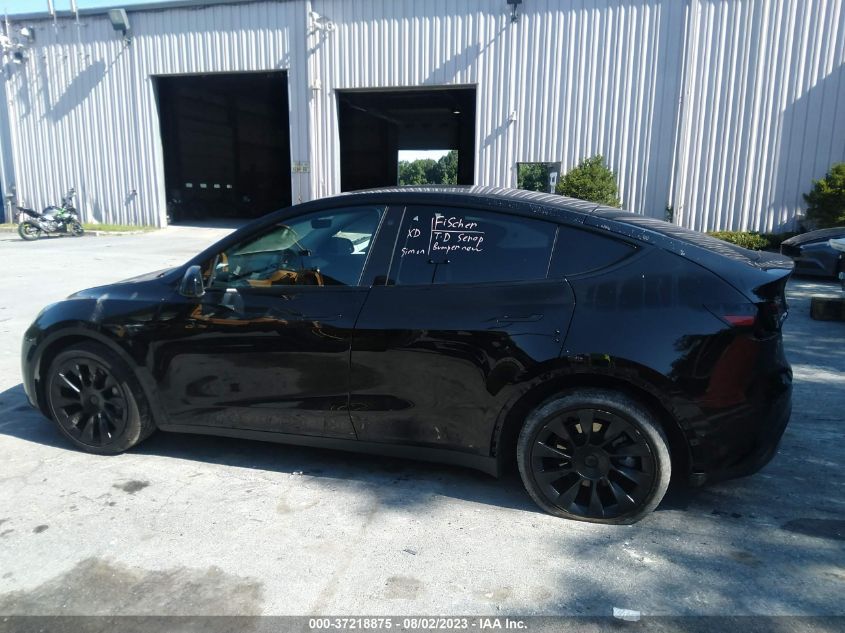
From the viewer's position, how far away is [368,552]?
296 cm

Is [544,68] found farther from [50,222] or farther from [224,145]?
[224,145]

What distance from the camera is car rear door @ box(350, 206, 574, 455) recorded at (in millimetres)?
3133

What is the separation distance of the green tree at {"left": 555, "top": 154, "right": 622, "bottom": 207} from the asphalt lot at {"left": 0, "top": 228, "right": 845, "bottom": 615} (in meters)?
11.0

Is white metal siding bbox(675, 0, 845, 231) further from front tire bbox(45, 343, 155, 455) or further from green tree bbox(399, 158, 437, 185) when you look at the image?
green tree bbox(399, 158, 437, 185)

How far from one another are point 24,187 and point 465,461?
23067mm

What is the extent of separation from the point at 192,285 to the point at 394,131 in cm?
3498

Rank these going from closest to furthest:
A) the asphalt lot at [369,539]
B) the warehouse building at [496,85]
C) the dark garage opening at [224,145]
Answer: the asphalt lot at [369,539]
the warehouse building at [496,85]
the dark garage opening at [224,145]

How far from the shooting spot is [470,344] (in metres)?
3.18

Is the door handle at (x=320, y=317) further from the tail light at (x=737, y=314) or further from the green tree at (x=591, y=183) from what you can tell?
the green tree at (x=591, y=183)

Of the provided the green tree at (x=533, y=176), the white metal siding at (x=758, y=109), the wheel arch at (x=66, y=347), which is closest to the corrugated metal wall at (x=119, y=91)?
the green tree at (x=533, y=176)

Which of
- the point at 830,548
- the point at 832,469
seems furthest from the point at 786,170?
the point at 830,548

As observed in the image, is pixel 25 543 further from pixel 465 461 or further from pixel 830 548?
pixel 830 548

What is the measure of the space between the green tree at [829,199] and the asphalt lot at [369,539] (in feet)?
37.6

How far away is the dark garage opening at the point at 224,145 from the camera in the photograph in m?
23.7
